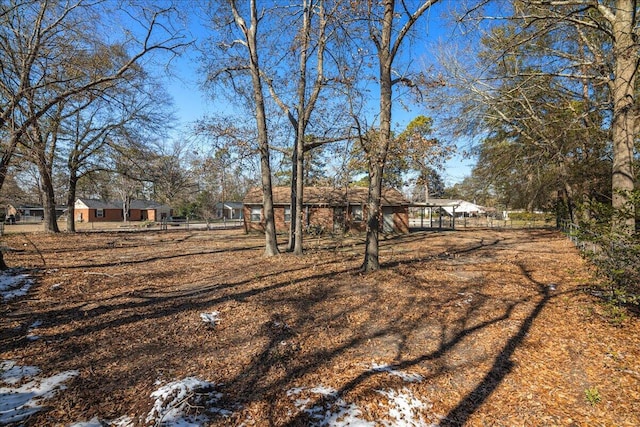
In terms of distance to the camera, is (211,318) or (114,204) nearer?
(211,318)

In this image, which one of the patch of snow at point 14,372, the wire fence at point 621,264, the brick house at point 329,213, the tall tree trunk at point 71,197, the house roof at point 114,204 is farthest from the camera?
the house roof at point 114,204

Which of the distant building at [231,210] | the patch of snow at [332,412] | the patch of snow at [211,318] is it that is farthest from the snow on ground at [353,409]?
the distant building at [231,210]

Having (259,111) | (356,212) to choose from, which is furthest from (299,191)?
(356,212)

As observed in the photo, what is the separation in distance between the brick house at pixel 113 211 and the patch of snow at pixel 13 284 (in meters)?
42.7

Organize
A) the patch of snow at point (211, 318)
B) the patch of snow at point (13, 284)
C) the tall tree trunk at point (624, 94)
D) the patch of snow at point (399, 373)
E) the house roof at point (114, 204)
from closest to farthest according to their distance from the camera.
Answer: the patch of snow at point (399, 373) < the patch of snow at point (211, 318) < the patch of snow at point (13, 284) < the tall tree trunk at point (624, 94) < the house roof at point (114, 204)

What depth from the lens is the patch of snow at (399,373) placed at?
375 cm

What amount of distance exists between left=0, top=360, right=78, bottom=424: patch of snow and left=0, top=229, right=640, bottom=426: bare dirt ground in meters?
0.13

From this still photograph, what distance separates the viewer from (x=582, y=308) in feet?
19.4

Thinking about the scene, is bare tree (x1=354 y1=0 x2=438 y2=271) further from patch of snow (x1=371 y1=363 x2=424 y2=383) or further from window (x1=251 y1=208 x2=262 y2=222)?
window (x1=251 y1=208 x2=262 y2=222)

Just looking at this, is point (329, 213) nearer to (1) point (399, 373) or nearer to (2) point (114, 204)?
(1) point (399, 373)

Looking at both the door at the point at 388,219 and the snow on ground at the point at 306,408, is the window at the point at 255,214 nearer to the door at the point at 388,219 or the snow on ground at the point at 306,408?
the door at the point at 388,219

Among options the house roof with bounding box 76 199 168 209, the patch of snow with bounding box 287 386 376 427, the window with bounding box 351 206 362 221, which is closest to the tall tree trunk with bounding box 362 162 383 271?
the patch of snow with bounding box 287 386 376 427

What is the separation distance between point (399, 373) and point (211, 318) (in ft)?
11.2

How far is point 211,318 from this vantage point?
18.5 feet
